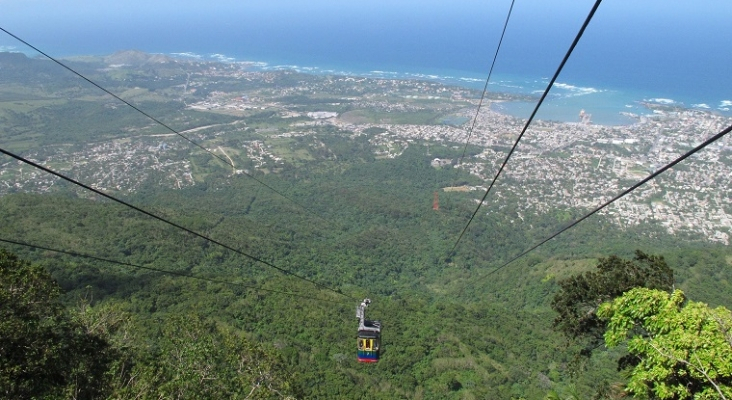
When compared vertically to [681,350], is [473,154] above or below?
below

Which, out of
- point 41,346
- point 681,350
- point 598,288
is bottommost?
point 41,346

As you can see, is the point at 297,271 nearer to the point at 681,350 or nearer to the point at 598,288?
the point at 598,288

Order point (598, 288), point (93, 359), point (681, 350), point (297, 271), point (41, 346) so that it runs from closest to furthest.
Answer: point (681, 350), point (41, 346), point (93, 359), point (598, 288), point (297, 271)

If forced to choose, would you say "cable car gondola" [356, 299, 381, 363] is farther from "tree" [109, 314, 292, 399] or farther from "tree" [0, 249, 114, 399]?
"tree" [0, 249, 114, 399]

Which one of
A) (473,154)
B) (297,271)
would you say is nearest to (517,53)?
(473,154)

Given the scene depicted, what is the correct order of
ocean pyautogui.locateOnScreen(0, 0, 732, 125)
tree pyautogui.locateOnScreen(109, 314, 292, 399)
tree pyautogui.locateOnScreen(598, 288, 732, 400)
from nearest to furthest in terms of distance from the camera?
tree pyautogui.locateOnScreen(598, 288, 732, 400) → tree pyautogui.locateOnScreen(109, 314, 292, 399) → ocean pyautogui.locateOnScreen(0, 0, 732, 125)

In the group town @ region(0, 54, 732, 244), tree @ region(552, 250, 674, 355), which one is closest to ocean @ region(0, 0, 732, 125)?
town @ region(0, 54, 732, 244)
